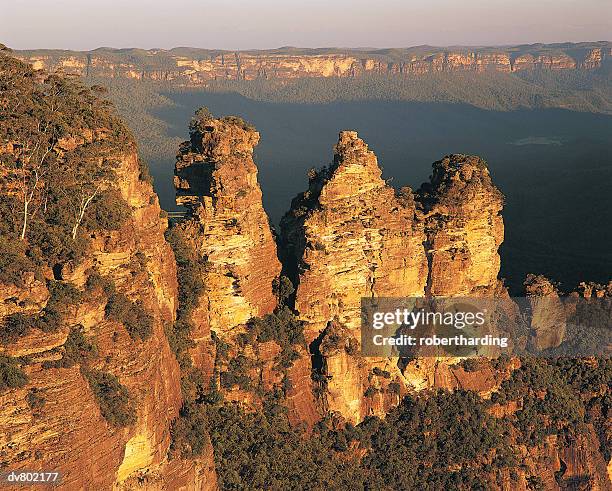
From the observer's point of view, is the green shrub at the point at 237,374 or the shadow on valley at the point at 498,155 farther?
the shadow on valley at the point at 498,155

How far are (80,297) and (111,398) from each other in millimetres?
3291

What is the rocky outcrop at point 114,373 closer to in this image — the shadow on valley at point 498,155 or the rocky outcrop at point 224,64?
the shadow on valley at point 498,155

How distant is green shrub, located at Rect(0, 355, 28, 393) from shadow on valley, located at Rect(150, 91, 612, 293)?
113ft

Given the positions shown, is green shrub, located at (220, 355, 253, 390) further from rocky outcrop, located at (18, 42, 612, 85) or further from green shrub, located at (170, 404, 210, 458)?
rocky outcrop, located at (18, 42, 612, 85)

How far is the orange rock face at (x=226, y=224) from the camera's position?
35344mm

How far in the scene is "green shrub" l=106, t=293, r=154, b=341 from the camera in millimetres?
27000

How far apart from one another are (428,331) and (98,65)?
122443 mm

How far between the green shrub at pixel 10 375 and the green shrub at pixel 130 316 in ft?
14.6

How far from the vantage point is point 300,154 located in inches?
6048

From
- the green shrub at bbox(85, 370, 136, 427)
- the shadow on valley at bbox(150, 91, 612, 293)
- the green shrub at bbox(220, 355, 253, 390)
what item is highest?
the green shrub at bbox(85, 370, 136, 427)

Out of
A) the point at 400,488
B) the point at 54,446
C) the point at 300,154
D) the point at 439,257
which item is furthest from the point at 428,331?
the point at 300,154

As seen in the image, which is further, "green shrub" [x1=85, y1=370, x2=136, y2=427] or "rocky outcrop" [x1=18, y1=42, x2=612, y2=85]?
"rocky outcrop" [x1=18, y1=42, x2=612, y2=85]

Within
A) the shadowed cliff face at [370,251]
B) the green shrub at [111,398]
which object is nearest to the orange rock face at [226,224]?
the shadowed cliff face at [370,251]

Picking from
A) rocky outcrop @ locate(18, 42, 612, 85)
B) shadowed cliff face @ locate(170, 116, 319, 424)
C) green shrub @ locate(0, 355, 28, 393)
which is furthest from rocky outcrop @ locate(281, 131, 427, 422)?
rocky outcrop @ locate(18, 42, 612, 85)
